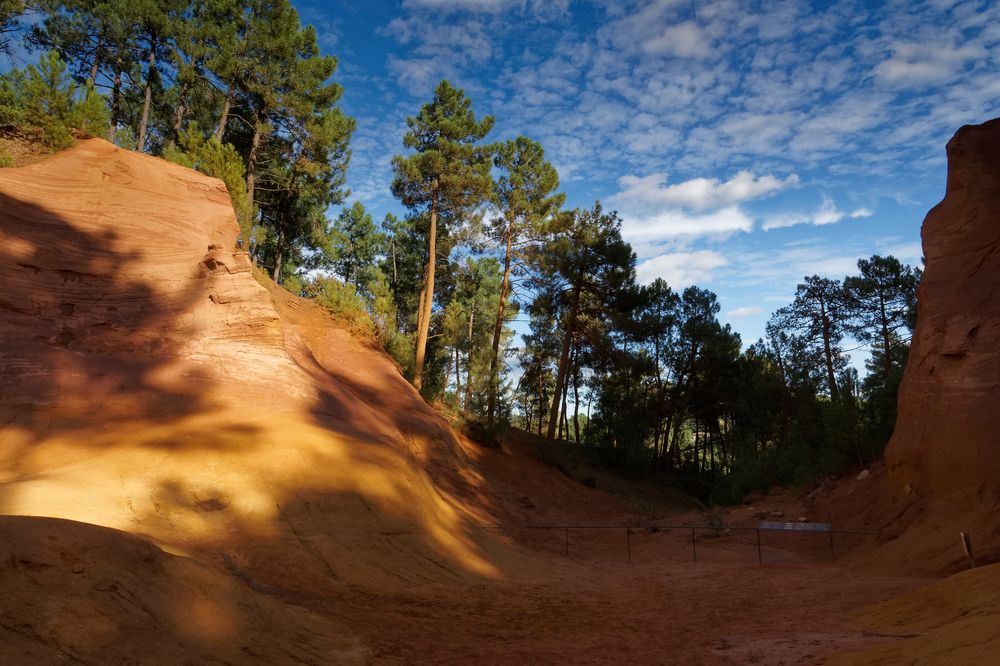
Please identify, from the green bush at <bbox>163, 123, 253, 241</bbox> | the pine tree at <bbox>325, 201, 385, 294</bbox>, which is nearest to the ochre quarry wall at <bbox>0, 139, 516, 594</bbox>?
the green bush at <bbox>163, 123, 253, 241</bbox>

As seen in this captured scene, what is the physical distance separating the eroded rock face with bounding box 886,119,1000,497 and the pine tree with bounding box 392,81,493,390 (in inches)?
768

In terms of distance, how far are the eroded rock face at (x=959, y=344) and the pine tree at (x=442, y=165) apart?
19.5 meters

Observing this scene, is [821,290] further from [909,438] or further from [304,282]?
[304,282]

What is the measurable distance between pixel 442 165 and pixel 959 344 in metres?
22.3

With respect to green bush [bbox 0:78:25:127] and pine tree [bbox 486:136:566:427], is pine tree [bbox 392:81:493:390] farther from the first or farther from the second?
green bush [bbox 0:78:25:127]

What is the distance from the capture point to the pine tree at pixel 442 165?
27406mm

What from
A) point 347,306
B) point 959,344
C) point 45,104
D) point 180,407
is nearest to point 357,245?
point 347,306

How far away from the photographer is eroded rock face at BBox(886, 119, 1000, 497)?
11992 millimetres

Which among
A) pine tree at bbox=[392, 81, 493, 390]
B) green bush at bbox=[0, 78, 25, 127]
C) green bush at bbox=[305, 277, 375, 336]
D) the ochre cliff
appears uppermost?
pine tree at bbox=[392, 81, 493, 390]

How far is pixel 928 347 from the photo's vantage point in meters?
14.2

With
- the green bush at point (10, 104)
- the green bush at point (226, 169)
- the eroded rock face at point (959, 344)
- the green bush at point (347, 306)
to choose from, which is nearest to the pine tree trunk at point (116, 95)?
the green bush at point (226, 169)

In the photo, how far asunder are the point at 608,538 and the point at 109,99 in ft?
106

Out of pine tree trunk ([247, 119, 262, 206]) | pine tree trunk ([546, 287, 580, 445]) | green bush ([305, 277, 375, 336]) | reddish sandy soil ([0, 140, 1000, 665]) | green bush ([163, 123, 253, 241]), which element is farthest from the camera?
pine tree trunk ([546, 287, 580, 445])

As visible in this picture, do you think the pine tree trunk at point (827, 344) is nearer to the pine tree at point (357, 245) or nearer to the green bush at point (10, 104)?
the pine tree at point (357, 245)
